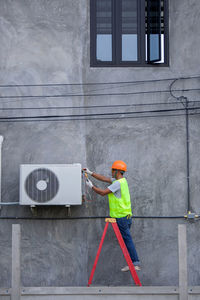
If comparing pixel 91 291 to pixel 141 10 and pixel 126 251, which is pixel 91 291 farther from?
pixel 141 10

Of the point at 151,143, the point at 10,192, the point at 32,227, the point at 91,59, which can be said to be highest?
the point at 91,59

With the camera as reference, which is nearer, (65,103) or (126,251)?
(126,251)

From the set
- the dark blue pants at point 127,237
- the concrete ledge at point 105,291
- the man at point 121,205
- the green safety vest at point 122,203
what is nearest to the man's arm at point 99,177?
the man at point 121,205

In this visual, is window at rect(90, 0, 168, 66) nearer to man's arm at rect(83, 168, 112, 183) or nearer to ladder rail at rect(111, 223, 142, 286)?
man's arm at rect(83, 168, 112, 183)

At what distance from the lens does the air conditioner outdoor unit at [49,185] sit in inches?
314

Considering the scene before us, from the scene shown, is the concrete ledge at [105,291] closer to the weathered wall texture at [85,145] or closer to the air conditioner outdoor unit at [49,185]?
the weathered wall texture at [85,145]

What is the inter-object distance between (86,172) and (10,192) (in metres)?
1.26

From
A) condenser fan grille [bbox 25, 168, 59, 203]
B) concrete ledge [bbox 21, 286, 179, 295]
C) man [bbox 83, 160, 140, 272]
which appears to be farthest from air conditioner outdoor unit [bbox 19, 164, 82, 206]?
concrete ledge [bbox 21, 286, 179, 295]

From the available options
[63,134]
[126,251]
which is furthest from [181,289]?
[63,134]

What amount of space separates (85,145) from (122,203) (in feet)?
4.07

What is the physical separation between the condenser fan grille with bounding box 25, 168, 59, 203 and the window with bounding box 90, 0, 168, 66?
1.94m

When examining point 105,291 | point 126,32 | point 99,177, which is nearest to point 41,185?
point 99,177

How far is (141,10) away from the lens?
8.67 m

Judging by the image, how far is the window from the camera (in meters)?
8.55
